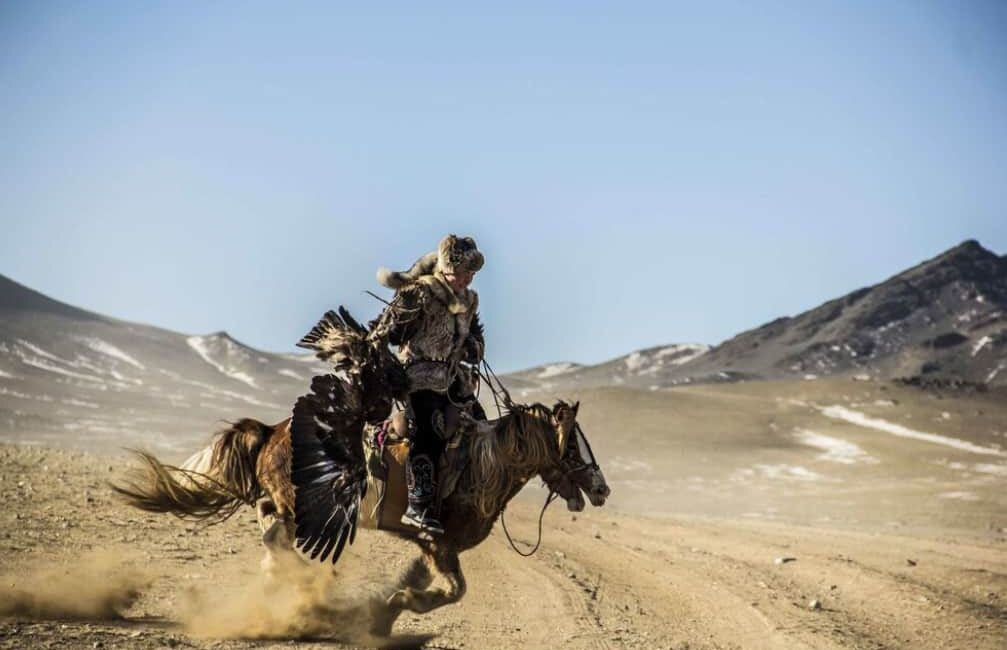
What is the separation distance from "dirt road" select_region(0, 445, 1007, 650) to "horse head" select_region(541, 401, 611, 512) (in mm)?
1212

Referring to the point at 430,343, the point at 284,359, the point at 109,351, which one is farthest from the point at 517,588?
the point at 284,359

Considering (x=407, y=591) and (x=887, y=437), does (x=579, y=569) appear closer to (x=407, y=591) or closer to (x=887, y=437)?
(x=407, y=591)

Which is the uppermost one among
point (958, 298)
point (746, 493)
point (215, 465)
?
point (958, 298)

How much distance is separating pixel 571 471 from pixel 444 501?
38.1 inches

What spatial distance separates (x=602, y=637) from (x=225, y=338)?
54.5 meters

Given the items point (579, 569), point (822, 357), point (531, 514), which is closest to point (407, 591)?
point (579, 569)

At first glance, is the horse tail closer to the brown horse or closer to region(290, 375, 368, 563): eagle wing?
the brown horse

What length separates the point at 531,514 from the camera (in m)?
19.2

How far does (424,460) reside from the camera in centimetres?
851

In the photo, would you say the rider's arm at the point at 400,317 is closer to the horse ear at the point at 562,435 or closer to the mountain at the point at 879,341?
the horse ear at the point at 562,435

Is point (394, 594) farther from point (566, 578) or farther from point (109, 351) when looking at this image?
point (109, 351)

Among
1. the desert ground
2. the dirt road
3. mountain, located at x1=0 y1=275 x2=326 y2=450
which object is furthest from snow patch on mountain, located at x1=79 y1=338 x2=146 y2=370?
the dirt road

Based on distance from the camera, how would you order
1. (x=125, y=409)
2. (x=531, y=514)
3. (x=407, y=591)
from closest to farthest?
(x=407, y=591) < (x=531, y=514) < (x=125, y=409)

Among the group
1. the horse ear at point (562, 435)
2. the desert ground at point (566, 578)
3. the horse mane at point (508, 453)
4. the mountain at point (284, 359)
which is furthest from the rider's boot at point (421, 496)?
the mountain at point (284, 359)
